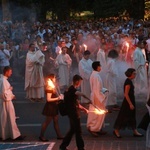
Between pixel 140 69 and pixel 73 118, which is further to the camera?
pixel 140 69

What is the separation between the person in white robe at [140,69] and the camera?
1617cm

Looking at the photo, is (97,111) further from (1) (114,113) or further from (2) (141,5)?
(2) (141,5)

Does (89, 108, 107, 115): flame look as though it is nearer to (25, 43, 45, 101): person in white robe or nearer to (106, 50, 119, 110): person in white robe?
(106, 50, 119, 110): person in white robe

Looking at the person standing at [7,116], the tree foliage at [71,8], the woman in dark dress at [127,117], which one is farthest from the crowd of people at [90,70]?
the tree foliage at [71,8]

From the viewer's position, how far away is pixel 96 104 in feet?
39.3

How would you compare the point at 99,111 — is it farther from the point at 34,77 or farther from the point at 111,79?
the point at 34,77

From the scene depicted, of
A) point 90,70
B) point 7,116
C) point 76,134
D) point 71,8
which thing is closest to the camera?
point 76,134

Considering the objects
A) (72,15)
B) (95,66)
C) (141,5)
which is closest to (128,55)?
(95,66)

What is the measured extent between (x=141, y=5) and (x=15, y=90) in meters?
27.1

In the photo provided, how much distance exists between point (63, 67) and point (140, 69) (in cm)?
310

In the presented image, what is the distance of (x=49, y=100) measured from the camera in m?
11.3

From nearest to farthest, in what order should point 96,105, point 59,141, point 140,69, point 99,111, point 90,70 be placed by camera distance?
1. point 99,111
2. point 59,141
3. point 96,105
4. point 90,70
5. point 140,69

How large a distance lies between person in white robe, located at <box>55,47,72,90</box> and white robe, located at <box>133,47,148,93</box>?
276cm

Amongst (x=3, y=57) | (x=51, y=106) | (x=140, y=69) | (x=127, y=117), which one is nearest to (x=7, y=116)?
(x=51, y=106)
